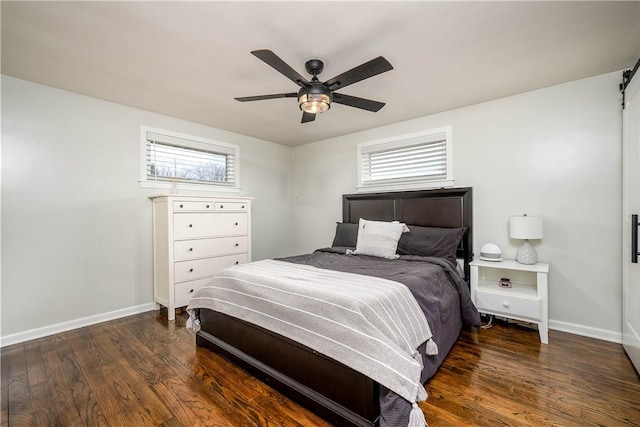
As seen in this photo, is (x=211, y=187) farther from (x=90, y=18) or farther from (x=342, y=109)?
(x=90, y=18)

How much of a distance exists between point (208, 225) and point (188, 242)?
31 centimetres

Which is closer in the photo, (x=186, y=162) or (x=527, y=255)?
(x=527, y=255)

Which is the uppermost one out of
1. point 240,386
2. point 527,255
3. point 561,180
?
point 561,180

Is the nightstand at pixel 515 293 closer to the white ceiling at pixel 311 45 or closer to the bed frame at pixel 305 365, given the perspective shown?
the bed frame at pixel 305 365

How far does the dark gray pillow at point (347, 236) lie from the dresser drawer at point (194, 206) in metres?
1.66

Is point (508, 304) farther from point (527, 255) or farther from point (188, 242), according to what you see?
point (188, 242)

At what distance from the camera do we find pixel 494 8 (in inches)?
67.6

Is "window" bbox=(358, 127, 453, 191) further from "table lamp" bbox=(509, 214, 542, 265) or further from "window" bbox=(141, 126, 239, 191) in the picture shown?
"window" bbox=(141, 126, 239, 191)

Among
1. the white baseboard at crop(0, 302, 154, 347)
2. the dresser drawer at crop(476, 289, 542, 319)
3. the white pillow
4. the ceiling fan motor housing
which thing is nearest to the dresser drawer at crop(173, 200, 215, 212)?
the white baseboard at crop(0, 302, 154, 347)

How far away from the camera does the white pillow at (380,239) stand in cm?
300

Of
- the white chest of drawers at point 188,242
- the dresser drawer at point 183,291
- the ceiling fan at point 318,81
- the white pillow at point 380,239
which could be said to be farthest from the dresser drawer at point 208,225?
the ceiling fan at point 318,81

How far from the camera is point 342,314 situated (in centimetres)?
156

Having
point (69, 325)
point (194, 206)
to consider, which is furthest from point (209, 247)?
point (69, 325)

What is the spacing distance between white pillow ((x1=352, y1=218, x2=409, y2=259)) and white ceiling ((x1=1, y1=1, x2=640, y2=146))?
1421mm
